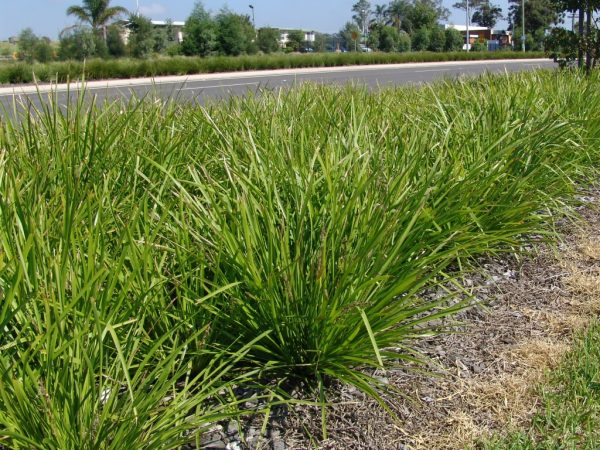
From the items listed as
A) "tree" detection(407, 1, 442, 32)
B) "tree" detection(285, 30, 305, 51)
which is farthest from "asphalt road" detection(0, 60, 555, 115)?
"tree" detection(407, 1, 442, 32)

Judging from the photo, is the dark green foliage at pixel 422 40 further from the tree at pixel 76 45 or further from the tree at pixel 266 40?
the tree at pixel 76 45

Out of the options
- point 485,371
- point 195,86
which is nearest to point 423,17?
point 195,86

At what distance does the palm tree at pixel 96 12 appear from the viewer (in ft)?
150

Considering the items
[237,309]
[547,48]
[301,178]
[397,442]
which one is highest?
[547,48]

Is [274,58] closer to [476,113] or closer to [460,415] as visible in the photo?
[476,113]

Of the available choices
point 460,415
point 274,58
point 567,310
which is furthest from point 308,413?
point 274,58

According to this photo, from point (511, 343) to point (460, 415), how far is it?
0.64 metres

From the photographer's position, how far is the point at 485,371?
253 cm

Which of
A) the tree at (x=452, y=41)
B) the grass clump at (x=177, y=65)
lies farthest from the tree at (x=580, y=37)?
the tree at (x=452, y=41)

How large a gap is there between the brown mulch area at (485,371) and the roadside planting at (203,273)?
11cm

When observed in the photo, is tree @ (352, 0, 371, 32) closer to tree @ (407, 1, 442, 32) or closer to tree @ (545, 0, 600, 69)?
tree @ (407, 1, 442, 32)

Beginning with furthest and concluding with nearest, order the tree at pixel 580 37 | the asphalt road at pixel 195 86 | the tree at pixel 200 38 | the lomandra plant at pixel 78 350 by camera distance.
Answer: the tree at pixel 200 38 → the tree at pixel 580 37 → the asphalt road at pixel 195 86 → the lomandra plant at pixel 78 350

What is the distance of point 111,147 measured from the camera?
317cm

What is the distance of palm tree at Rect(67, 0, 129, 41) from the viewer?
45.7m
